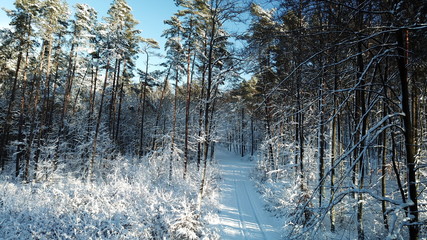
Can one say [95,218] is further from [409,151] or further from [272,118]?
[272,118]

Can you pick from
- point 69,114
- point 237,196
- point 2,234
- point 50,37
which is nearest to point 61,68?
point 69,114

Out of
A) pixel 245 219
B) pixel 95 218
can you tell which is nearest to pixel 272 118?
pixel 245 219

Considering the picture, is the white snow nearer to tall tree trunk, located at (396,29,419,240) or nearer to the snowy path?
the snowy path

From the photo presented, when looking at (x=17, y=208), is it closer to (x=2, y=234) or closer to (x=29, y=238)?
(x=2, y=234)

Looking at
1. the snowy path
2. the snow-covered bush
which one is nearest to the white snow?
the snowy path

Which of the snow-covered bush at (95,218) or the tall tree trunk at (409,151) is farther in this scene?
the snow-covered bush at (95,218)

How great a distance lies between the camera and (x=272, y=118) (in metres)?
15.5

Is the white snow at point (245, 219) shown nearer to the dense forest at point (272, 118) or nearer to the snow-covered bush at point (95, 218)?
the dense forest at point (272, 118)

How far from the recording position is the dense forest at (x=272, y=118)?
2609mm

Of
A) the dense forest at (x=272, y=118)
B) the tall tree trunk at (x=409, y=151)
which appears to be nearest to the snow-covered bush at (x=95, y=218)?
the dense forest at (x=272, y=118)

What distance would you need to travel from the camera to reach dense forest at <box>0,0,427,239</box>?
261 cm

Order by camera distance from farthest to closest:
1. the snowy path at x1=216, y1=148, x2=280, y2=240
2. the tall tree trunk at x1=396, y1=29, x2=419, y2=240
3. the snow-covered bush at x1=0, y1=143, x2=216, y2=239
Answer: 1. the snowy path at x1=216, y1=148, x2=280, y2=240
2. the snow-covered bush at x1=0, y1=143, x2=216, y2=239
3. the tall tree trunk at x1=396, y1=29, x2=419, y2=240

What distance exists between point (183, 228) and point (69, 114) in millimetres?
23241

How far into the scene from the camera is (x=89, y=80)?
904 inches
